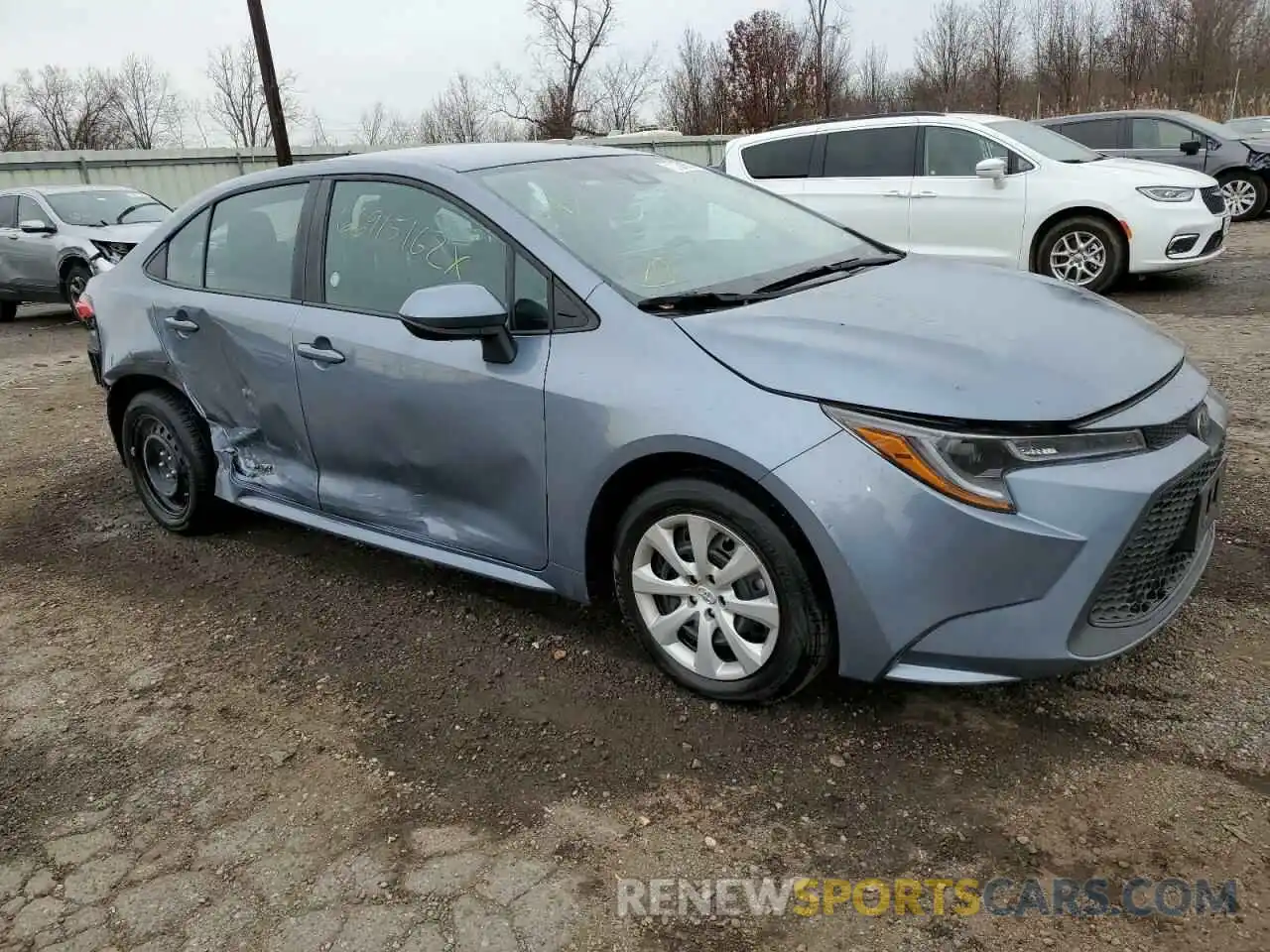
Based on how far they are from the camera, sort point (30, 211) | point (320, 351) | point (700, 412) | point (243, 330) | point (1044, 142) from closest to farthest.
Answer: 1. point (700, 412)
2. point (320, 351)
3. point (243, 330)
4. point (1044, 142)
5. point (30, 211)

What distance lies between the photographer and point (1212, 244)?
894cm

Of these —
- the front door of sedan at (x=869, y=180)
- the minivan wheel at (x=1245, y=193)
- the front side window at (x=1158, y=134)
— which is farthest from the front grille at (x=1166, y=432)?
the minivan wheel at (x=1245, y=193)

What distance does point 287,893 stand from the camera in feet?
7.66

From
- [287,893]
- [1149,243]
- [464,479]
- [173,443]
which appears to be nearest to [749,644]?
[464,479]

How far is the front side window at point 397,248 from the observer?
10.5ft

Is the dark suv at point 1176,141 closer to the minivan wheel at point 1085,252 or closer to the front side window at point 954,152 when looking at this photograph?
the front side window at point 954,152

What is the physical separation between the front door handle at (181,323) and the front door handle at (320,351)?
2.54ft

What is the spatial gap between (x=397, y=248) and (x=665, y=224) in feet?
3.08

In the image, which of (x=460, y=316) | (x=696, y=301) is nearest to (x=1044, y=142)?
(x=696, y=301)

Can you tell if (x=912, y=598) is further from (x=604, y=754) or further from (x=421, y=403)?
(x=421, y=403)

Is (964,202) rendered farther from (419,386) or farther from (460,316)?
(460,316)

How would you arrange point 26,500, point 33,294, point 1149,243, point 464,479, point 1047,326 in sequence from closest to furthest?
point 1047,326, point 464,479, point 26,500, point 1149,243, point 33,294

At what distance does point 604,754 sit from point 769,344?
4.05 ft

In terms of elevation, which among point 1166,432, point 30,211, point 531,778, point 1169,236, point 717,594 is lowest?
point 531,778
